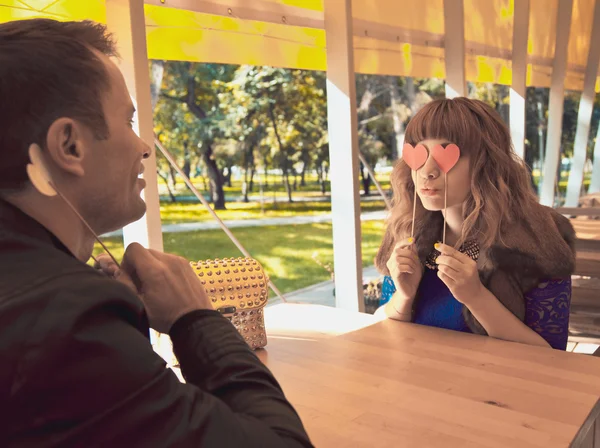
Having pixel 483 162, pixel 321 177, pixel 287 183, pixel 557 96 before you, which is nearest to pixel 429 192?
pixel 483 162

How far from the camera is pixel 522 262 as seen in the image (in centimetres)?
158

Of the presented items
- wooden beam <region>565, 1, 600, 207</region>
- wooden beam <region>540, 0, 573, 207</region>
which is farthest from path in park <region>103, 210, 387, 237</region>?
wooden beam <region>540, 0, 573, 207</region>

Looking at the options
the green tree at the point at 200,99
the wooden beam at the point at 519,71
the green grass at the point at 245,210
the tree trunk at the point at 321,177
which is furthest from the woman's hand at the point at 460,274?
the tree trunk at the point at 321,177

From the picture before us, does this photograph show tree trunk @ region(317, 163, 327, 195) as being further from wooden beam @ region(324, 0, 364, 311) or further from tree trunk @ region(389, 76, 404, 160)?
wooden beam @ region(324, 0, 364, 311)

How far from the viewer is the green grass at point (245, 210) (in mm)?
8547

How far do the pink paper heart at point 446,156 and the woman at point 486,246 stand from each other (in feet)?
0.06

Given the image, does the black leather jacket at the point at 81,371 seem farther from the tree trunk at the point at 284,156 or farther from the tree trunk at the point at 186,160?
the tree trunk at the point at 284,156

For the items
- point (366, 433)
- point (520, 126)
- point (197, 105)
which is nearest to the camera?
point (366, 433)

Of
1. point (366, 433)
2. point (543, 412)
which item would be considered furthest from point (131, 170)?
point (543, 412)

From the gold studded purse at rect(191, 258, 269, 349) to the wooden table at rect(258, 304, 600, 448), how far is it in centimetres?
8

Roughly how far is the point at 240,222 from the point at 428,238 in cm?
711

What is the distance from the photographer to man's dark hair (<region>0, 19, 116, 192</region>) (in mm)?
620

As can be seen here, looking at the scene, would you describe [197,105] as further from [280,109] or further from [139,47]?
[139,47]

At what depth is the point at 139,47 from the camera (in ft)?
6.08
